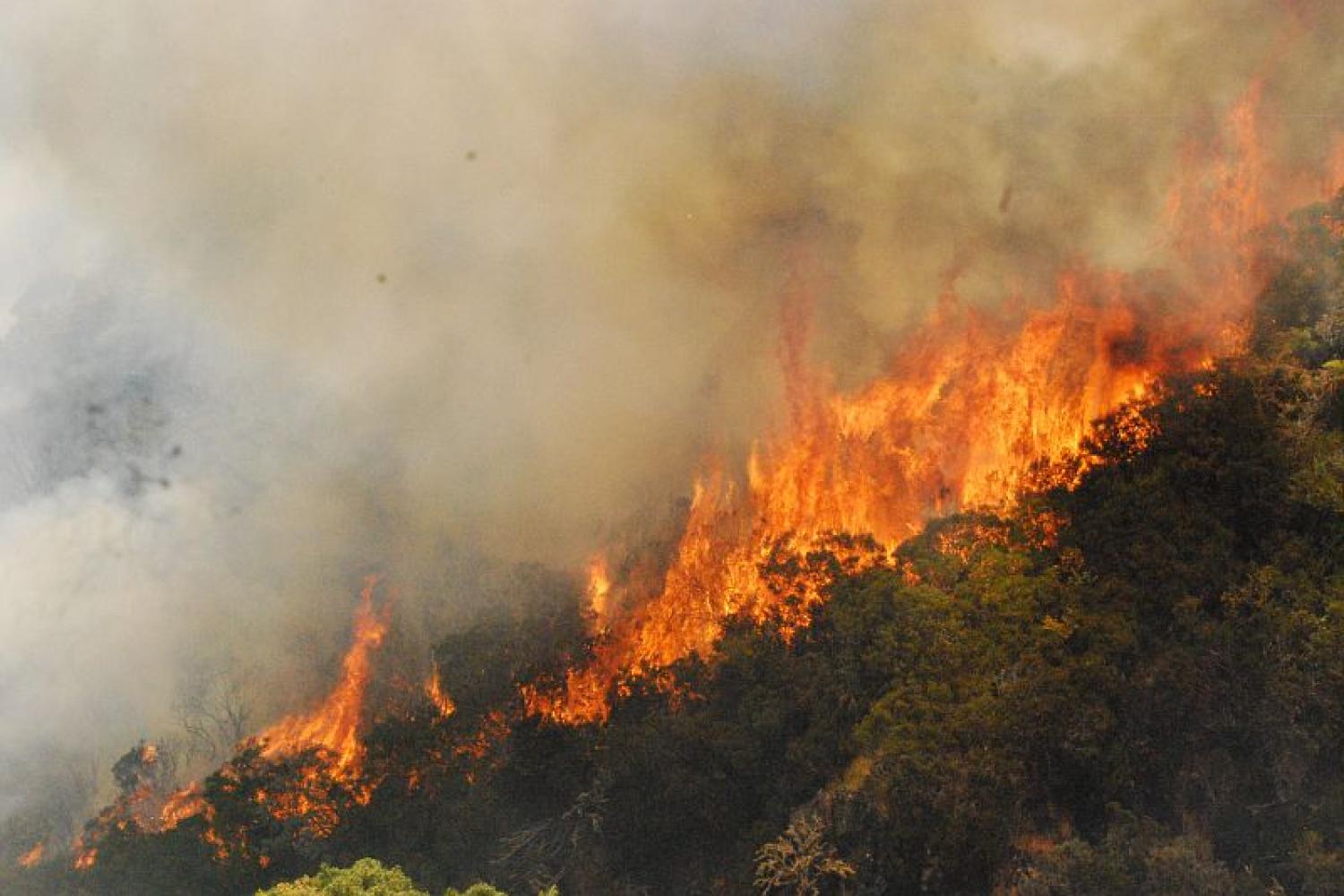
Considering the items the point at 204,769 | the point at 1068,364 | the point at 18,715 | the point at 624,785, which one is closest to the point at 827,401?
the point at 1068,364

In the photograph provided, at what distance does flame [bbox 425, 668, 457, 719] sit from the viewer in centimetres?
4616

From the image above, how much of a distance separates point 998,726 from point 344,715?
85.1 feet

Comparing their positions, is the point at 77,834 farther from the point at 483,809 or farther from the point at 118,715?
the point at 483,809

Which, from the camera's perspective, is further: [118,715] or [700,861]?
[118,715]

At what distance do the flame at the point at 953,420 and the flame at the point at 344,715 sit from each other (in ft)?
25.7

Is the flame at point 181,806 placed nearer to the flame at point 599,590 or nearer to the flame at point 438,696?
the flame at point 438,696

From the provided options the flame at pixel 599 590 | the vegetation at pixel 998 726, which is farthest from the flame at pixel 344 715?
the flame at pixel 599 590

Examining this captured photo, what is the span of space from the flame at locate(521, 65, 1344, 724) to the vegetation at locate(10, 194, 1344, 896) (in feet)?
4.69

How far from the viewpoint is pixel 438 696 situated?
46.8 meters

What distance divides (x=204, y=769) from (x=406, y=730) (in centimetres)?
1162

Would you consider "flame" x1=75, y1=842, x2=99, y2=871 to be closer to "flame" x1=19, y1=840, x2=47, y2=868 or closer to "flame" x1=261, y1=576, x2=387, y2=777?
"flame" x1=19, y1=840, x2=47, y2=868

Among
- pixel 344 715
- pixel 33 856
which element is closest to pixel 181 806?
pixel 344 715

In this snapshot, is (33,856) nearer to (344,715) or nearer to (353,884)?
(344,715)

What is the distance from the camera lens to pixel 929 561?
40.8m
